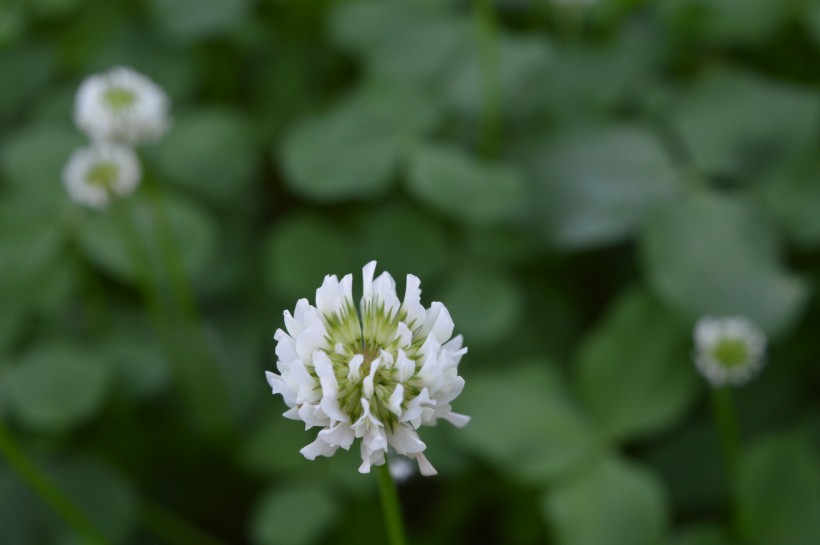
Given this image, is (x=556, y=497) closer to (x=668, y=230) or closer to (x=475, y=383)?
(x=475, y=383)

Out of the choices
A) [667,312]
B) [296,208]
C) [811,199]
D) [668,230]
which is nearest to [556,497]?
[667,312]

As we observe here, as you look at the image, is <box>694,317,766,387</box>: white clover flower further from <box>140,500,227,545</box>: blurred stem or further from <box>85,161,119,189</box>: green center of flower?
<box>85,161,119,189</box>: green center of flower

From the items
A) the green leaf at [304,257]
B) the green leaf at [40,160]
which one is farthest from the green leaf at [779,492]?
the green leaf at [40,160]

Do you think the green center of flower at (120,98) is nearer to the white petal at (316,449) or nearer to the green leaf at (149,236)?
the green leaf at (149,236)

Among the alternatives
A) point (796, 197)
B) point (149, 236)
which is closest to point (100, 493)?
point (149, 236)

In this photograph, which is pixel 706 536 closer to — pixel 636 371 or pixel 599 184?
pixel 636 371

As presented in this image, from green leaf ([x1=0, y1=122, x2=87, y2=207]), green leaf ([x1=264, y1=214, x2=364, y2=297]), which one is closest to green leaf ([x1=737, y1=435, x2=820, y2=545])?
green leaf ([x1=264, y1=214, x2=364, y2=297])
